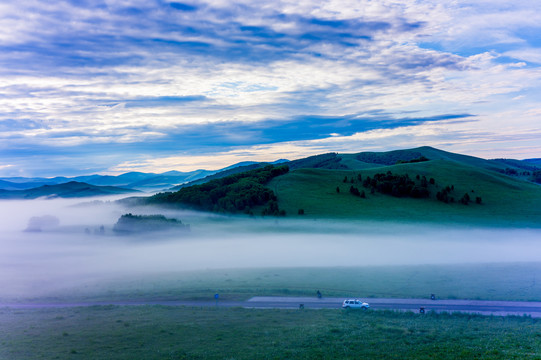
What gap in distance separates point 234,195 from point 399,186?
208ft

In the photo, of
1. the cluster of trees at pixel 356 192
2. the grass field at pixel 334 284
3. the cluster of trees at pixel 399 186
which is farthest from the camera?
the cluster of trees at pixel 399 186

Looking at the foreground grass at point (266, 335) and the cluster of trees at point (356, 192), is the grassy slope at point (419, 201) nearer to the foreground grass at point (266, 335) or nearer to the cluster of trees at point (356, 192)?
the cluster of trees at point (356, 192)

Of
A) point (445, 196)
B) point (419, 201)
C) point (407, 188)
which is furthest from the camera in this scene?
point (407, 188)

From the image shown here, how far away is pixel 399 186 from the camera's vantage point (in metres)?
155

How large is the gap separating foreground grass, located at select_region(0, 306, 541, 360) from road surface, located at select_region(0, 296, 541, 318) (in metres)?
4.45

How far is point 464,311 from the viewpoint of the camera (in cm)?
4681

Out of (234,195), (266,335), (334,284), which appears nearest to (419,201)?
(234,195)

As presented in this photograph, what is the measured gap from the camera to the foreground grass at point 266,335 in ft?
103

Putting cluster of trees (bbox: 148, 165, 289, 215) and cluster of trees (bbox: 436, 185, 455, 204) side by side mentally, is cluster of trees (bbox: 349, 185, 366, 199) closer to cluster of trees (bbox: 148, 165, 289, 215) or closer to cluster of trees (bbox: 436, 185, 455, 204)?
cluster of trees (bbox: 436, 185, 455, 204)

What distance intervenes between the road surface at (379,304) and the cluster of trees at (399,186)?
343ft

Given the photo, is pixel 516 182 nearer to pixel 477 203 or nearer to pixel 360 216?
pixel 477 203

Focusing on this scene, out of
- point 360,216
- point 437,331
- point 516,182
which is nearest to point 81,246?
point 360,216

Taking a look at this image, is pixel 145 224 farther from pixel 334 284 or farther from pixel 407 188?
pixel 407 188

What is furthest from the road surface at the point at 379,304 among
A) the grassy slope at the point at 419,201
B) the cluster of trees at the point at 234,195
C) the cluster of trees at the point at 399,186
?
the cluster of trees at the point at 399,186
